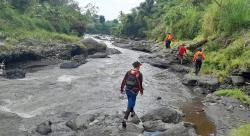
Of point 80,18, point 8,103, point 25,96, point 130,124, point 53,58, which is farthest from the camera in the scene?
point 80,18

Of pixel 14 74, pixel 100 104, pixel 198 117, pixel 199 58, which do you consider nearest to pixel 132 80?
pixel 198 117

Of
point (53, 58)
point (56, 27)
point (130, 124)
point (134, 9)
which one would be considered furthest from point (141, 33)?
point (130, 124)

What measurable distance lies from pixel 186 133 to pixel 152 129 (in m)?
1.25

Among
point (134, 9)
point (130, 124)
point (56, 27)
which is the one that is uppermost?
point (134, 9)

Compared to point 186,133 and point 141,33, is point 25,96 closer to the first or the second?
point 186,133

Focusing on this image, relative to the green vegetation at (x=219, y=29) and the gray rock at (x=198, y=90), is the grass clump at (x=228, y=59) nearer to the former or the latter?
the green vegetation at (x=219, y=29)

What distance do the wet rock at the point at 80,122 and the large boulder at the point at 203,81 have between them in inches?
374

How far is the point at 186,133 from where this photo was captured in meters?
12.6

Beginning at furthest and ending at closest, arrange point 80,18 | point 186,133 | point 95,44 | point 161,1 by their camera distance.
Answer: point 161,1 → point 80,18 → point 95,44 → point 186,133

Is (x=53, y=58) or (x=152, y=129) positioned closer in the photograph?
(x=152, y=129)

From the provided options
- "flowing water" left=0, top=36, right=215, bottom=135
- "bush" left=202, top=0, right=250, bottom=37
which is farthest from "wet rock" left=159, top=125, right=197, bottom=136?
"bush" left=202, top=0, right=250, bottom=37

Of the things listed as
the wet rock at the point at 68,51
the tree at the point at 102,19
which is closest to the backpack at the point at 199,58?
the wet rock at the point at 68,51

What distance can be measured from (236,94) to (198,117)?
4.28 metres

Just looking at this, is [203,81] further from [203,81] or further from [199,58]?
[199,58]
